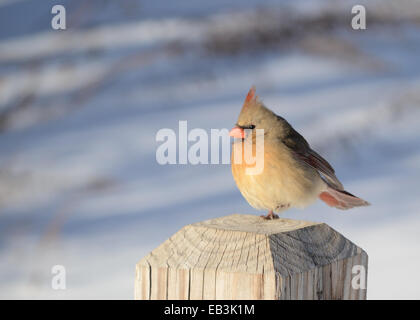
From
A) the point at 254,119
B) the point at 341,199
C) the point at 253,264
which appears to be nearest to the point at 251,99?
the point at 254,119

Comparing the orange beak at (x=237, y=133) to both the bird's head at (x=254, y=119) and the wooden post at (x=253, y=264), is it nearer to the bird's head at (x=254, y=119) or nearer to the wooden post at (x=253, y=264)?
the bird's head at (x=254, y=119)

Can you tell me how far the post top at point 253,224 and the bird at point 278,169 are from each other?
339 millimetres

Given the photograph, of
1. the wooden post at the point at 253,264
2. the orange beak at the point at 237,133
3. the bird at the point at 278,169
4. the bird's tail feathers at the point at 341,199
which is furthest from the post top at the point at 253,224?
the bird's tail feathers at the point at 341,199

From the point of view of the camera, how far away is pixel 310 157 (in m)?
2.11

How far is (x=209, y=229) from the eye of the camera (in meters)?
1.41

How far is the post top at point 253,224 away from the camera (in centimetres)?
141

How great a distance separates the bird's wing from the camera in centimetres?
208

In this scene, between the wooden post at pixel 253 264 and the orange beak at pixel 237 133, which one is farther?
the orange beak at pixel 237 133
